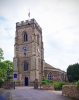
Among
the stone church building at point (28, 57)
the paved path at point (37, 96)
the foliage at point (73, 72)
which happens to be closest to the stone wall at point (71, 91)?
the paved path at point (37, 96)

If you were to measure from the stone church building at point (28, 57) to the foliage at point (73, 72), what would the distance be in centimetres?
394

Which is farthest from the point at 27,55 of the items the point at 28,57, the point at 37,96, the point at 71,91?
the point at 71,91

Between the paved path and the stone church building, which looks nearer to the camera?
the paved path

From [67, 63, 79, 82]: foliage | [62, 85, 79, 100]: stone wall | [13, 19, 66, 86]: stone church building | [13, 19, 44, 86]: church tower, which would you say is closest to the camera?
[62, 85, 79, 100]: stone wall

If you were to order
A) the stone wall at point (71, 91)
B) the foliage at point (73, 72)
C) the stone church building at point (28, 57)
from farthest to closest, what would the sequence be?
the foliage at point (73, 72) → the stone church building at point (28, 57) → the stone wall at point (71, 91)

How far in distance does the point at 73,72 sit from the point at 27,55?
14.8 m

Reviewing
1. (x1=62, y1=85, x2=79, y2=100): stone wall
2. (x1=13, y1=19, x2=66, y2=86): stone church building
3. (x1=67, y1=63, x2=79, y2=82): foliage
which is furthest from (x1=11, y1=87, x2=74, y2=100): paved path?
(x1=67, y1=63, x2=79, y2=82): foliage

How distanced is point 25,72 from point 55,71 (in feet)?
33.6

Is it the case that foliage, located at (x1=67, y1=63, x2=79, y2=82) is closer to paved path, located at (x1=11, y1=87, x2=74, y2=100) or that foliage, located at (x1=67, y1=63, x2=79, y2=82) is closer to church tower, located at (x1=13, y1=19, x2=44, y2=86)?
church tower, located at (x1=13, y1=19, x2=44, y2=86)

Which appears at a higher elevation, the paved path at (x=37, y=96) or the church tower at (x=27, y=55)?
the church tower at (x=27, y=55)

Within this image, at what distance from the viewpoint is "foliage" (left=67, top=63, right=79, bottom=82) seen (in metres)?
46.8

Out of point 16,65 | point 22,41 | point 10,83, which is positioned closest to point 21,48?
point 22,41

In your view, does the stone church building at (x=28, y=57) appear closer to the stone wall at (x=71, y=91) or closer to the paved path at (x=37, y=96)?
the paved path at (x=37, y=96)

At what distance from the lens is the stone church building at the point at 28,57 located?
4428cm
